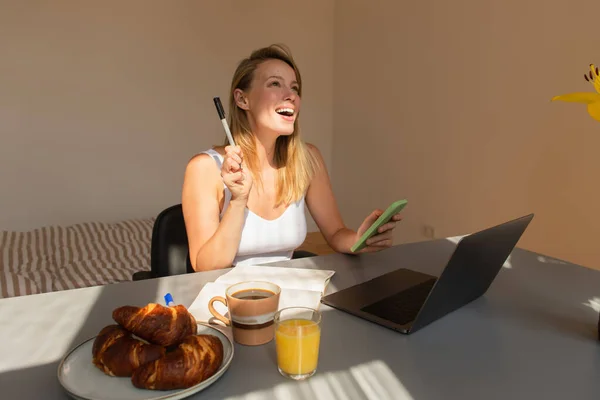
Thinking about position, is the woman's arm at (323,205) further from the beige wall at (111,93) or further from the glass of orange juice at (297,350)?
the beige wall at (111,93)

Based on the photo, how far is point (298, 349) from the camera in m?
0.67

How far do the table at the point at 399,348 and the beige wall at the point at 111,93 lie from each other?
8.48 ft

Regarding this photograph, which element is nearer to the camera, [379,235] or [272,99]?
[379,235]

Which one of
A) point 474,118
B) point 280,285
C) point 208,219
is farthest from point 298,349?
point 474,118

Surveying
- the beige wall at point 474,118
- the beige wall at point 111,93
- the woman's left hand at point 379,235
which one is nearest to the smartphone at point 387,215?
the woman's left hand at point 379,235

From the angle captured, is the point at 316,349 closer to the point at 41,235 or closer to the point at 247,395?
the point at 247,395

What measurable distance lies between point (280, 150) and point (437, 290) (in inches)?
38.0

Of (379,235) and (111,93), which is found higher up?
(111,93)

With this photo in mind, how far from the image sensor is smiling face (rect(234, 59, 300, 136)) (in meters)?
1.52

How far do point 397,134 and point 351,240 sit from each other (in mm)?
2018

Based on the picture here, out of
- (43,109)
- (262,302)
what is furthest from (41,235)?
(262,302)

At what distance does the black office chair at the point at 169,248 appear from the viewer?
4.64 ft

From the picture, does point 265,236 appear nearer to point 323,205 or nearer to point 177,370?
point 323,205

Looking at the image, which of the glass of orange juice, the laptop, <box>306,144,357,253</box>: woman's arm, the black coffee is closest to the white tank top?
<box>306,144,357,253</box>: woman's arm
